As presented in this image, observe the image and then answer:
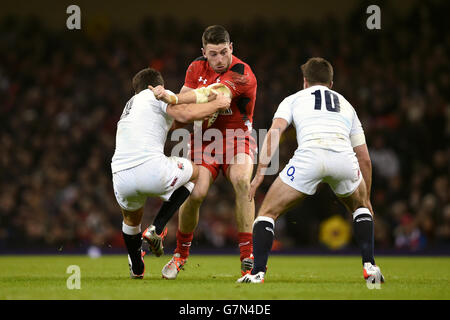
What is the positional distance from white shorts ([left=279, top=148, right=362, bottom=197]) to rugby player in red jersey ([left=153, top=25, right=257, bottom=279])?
1249mm

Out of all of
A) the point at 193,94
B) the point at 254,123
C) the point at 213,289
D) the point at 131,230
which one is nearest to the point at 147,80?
the point at 193,94

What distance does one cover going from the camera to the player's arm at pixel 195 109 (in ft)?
21.9

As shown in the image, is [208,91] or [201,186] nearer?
[208,91]

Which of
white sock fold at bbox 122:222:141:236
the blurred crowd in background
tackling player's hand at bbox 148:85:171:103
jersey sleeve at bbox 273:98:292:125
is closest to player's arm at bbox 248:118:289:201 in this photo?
jersey sleeve at bbox 273:98:292:125

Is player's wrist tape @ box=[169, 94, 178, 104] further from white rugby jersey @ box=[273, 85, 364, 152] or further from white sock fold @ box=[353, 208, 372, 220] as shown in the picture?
white sock fold @ box=[353, 208, 372, 220]

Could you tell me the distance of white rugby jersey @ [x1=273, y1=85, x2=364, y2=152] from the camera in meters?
6.16

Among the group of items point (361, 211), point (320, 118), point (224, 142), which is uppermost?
point (320, 118)

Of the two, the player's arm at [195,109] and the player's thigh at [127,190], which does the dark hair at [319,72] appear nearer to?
the player's arm at [195,109]

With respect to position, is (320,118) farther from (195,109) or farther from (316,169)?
(195,109)

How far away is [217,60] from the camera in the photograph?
736 centimetres

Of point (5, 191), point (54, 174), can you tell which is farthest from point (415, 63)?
point (5, 191)

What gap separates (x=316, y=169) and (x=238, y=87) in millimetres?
1683

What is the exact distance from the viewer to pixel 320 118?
623 cm

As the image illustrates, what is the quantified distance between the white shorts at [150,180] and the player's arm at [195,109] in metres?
0.43
